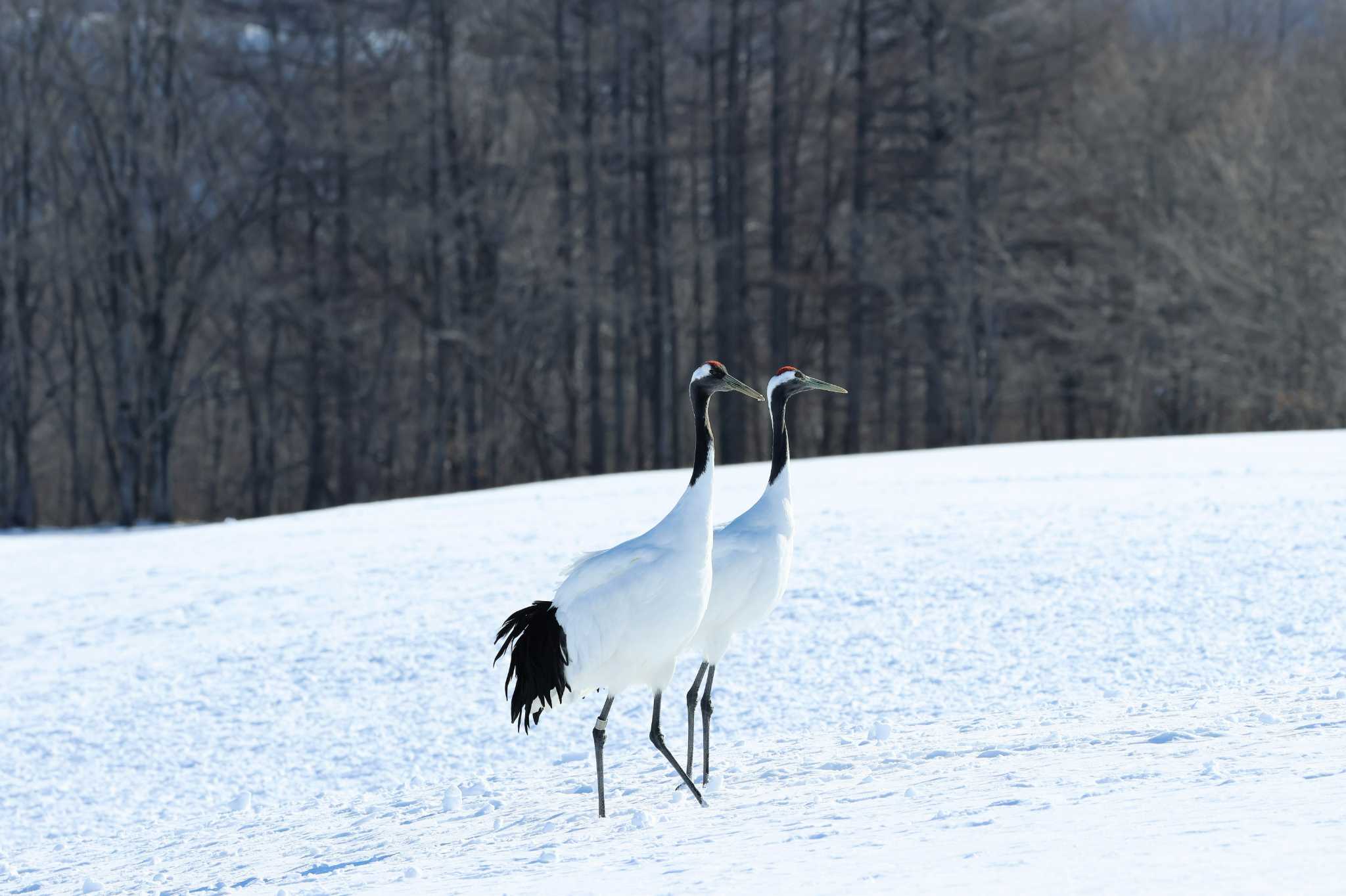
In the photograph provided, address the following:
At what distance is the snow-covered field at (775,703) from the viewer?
15.8 feet

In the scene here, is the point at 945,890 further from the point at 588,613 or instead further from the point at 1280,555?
the point at 1280,555

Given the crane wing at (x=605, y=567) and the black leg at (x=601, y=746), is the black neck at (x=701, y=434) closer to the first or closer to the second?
the crane wing at (x=605, y=567)

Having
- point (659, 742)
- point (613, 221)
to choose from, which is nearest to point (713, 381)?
point (659, 742)

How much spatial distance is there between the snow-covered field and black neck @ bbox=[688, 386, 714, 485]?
4.57ft

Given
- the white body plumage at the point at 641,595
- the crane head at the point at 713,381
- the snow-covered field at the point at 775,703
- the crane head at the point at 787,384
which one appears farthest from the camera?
the crane head at the point at 787,384

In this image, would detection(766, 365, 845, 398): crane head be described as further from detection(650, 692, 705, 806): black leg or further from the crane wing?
detection(650, 692, 705, 806): black leg

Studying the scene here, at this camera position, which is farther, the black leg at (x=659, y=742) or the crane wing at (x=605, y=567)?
the black leg at (x=659, y=742)

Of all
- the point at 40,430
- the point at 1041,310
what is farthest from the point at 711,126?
the point at 40,430

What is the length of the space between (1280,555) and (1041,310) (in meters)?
22.6

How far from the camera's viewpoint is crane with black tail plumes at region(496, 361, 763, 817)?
5.71 m

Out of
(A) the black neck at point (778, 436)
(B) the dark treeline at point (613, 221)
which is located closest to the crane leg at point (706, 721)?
(A) the black neck at point (778, 436)

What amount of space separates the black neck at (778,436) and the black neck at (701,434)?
0.43m

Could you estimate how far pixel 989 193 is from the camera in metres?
31.9

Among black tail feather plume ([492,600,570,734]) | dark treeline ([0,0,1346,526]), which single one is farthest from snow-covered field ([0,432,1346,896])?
dark treeline ([0,0,1346,526])
